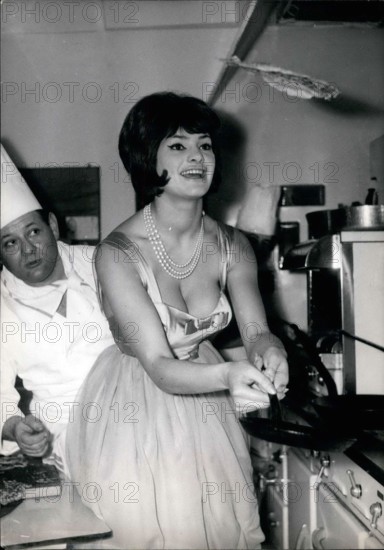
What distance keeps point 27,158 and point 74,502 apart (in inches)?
39.1

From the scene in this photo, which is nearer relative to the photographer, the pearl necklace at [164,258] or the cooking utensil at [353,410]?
the cooking utensil at [353,410]

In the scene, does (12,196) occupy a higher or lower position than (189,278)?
higher

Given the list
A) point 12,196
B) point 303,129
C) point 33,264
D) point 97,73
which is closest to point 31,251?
point 33,264

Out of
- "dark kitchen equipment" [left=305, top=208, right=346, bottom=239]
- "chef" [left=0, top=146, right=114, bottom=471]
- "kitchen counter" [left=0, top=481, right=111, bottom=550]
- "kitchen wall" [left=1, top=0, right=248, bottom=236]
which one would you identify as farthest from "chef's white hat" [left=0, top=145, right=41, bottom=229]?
"dark kitchen equipment" [left=305, top=208, right=346, bottom=239]

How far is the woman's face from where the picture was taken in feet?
3.37

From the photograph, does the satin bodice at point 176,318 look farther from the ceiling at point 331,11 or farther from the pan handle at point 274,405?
the ceiling at point 331,11

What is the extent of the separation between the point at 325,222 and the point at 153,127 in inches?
24.5

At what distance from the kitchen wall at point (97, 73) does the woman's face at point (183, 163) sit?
0.52 m

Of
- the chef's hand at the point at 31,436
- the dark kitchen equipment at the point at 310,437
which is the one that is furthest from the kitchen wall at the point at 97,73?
the dark kitchen equipment at the point at 310,437

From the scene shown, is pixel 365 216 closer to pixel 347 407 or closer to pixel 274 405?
pixel 347 407

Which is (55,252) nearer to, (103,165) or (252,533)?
(103,165)

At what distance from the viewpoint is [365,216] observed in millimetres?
1213

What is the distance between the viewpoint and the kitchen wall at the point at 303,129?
5.64ft

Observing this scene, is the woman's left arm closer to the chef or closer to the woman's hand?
the woman's hand
